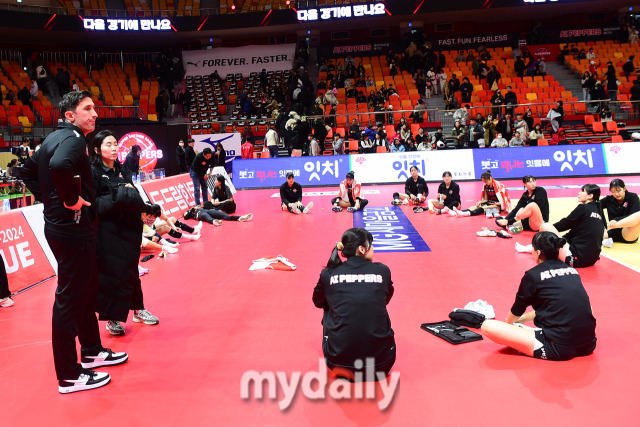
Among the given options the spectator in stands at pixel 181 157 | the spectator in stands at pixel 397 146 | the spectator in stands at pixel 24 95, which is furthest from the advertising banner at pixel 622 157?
the spectator in stands at pixel 24 95

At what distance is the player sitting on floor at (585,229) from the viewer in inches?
279

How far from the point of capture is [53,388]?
4113 millimetres

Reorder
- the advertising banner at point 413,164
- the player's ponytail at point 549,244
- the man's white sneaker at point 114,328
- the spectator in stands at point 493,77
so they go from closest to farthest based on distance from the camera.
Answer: the player's ponytail at point 549,244, the man's white sneaker at point 114,328, the advertising banner at point 413,164, the spectator in stands at point 493,77

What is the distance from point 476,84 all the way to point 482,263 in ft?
72.1

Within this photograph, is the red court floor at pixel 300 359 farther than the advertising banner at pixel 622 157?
No

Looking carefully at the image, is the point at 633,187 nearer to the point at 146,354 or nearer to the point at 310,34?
the point at 146,354

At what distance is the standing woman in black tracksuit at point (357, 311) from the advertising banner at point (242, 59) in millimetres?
30193

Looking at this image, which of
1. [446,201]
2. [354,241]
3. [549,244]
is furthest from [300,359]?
[446,201]

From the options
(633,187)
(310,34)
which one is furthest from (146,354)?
(310,34)

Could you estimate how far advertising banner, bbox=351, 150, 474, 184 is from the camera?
19.5 meters

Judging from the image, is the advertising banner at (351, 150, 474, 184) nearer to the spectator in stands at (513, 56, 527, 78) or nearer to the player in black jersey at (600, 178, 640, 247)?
the player in black jersey at (600, 178, 640, 247)

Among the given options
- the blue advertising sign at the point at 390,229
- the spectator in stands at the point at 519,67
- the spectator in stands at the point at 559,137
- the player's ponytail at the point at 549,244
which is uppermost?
the spectator in stands at the point at 519,67

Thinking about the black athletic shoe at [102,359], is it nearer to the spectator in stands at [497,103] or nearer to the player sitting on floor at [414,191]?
the player sitting on floor at [414,191]

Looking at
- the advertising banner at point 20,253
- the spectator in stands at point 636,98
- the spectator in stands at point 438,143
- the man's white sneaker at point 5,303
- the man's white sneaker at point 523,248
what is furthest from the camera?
the spectator in stands at point 636,98
